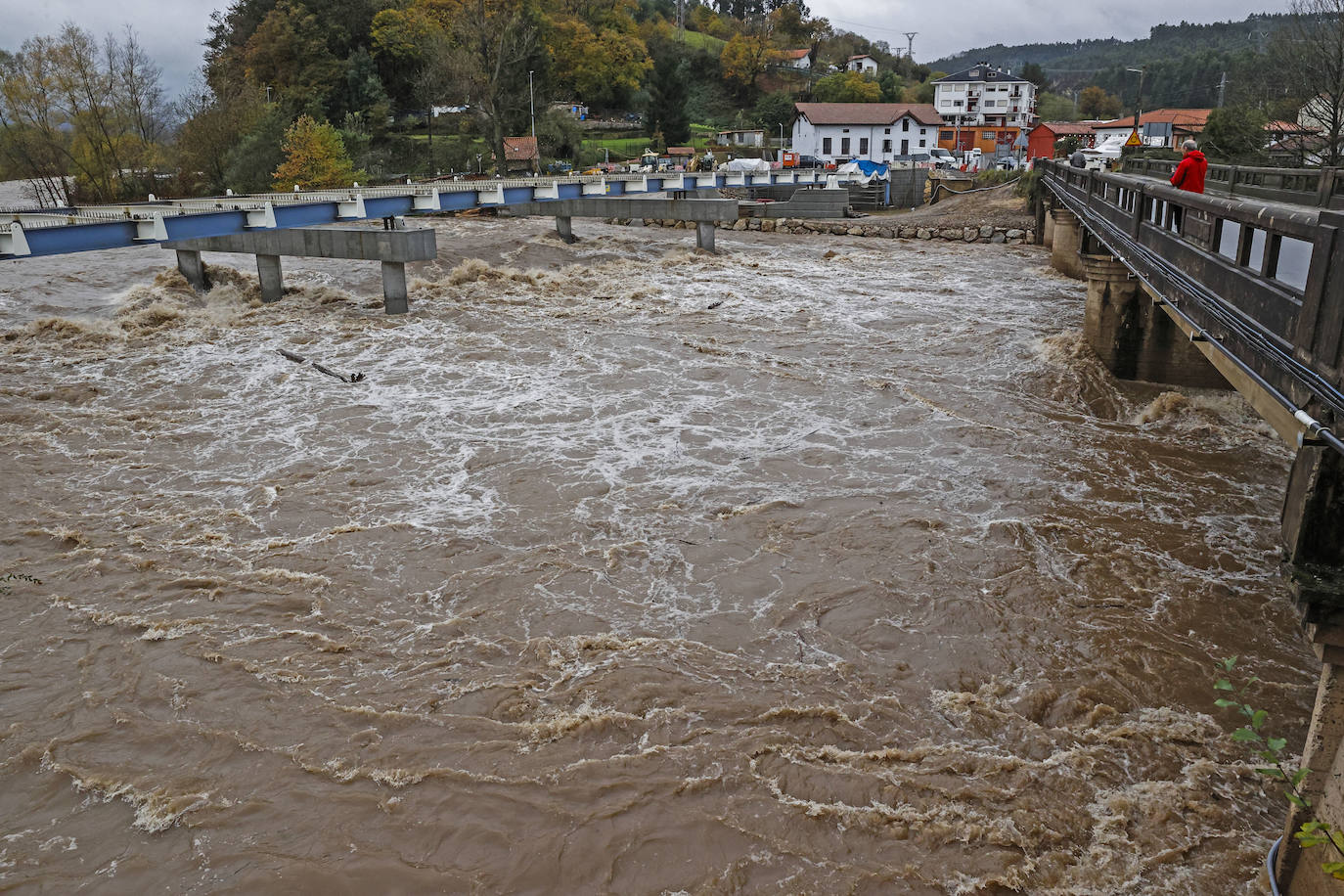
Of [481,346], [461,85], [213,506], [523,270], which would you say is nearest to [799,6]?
[461,85]

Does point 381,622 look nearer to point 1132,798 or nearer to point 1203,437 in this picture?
point 1132,798

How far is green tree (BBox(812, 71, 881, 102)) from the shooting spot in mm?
99750

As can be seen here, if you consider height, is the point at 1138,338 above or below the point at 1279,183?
below

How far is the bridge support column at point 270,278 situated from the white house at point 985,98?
94617 millimetres

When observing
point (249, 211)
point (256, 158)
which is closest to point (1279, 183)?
point (249, 211)

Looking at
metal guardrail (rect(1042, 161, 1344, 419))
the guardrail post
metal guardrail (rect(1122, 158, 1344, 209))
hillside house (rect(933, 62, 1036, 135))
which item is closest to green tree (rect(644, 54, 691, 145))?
hillside house (rect(933, 62, 1036, 135))

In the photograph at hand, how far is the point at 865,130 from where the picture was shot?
259 ft

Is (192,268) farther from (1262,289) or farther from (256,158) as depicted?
(1262,289)

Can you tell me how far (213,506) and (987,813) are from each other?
9390 millimetres

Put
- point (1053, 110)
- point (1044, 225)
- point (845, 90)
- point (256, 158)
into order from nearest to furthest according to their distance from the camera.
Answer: point (1044, 225) < point (256, 158) < point (845, 90) < point (1053, 110)

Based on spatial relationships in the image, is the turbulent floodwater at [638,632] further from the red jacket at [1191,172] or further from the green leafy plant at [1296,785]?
the red jacket at [1191,172]

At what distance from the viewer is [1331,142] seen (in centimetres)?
2230

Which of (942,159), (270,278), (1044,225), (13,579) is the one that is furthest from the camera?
(942,159)

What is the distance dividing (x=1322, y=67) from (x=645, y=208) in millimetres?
21103
